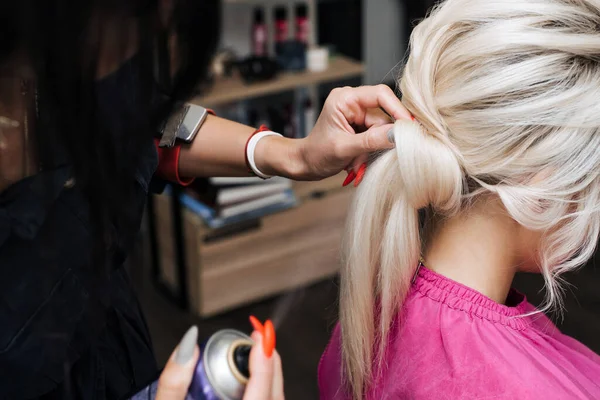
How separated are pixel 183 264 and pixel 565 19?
80.1 inches

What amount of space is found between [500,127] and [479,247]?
0.21 metres

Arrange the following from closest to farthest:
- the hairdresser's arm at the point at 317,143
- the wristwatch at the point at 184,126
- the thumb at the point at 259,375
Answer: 1. the thumb at the point at 259,375
2. the hairdresser's arm at the point at 317,143
3. the wristwatch at the point at 184,126

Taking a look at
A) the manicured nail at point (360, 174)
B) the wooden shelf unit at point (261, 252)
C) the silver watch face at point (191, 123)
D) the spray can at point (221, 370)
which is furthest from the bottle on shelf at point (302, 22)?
the spray can at point (221, 370)

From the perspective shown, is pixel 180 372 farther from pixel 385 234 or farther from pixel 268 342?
pixel 385 234

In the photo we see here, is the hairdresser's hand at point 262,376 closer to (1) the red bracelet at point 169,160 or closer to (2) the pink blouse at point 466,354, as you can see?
(2) the pink blouse at point 466,354

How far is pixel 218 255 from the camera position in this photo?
2.65 meters

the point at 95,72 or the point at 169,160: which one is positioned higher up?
the point at 95,72

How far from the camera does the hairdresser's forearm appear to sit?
3.82 ft

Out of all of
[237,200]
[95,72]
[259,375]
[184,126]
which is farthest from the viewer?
[237,200]


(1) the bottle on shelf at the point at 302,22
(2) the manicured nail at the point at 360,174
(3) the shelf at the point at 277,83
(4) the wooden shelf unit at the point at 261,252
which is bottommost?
(4) the wooden shelf unit at the point at 261,252

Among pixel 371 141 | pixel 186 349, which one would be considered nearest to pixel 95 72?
pixel 186 349

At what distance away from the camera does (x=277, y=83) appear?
2.59 metres

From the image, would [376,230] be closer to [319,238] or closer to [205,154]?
[205,154]

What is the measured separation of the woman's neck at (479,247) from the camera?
40.7 inches
